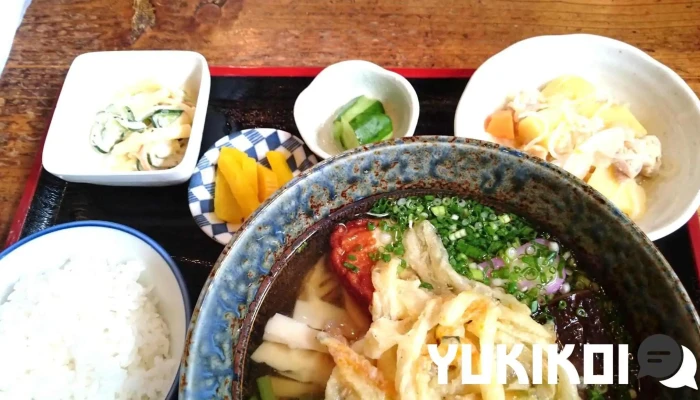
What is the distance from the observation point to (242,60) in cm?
233

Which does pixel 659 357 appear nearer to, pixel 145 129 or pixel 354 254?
pixel 354 254

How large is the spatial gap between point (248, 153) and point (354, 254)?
29.4 inches

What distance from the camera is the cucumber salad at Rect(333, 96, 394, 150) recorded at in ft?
6.53

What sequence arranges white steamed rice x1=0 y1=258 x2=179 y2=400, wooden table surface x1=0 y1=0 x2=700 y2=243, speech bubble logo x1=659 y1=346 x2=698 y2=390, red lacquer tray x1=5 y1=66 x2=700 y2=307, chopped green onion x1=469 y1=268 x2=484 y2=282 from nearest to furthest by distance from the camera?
speech bubble logo x1=659 y1=346 x2=698 y2=390, chopped green onion x1=469 y1=268 x2=484 y2=282, white steamed rice x1=0 y1=258 x2=179 y2=400, red lacquer tray x1=5 y1=66 x2=700 y2=307, wooden table surface x1=0 y1=0 x2=700 y2=243

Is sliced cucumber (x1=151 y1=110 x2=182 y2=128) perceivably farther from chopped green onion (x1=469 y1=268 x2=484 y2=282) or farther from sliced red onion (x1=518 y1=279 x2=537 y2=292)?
sliced red onion (x1=518 y1=279 x2=537 y2=292)

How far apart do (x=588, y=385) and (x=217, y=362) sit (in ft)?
3.01

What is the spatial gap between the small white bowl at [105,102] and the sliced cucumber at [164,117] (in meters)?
0.10

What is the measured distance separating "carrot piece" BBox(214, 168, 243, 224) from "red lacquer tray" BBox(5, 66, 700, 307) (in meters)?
0.10

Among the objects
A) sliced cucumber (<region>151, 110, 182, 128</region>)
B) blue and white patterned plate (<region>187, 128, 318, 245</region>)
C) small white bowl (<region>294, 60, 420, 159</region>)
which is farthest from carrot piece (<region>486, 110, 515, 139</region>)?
sliced cucumber (<region>151, 110, 182, 128</region>)

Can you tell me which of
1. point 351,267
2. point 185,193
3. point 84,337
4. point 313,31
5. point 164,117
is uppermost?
point 313,31

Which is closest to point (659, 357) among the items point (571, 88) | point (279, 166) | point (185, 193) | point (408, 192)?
point (408, 192)

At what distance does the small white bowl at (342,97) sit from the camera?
2.02m

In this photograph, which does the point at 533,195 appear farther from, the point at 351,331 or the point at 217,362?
the point at 217,362

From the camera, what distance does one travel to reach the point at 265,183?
1.91m
